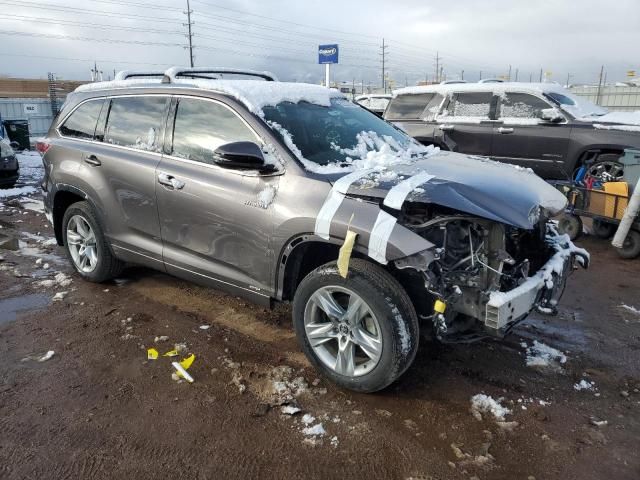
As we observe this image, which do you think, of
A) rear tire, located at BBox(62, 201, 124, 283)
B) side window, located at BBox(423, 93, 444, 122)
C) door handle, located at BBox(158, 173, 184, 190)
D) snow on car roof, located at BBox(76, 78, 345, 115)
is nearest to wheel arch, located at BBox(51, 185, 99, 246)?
rear tire, located at BBox(62, 201, 124, 283)

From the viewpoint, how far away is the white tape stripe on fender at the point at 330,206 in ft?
10.0

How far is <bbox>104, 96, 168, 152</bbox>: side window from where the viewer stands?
163 inches

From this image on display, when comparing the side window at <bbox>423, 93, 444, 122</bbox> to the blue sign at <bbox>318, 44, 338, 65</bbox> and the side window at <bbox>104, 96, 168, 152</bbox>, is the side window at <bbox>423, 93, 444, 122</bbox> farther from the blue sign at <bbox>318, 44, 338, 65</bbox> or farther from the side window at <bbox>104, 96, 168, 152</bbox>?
the blue sign at <bbox>318, 44, 338, 65</bbox>

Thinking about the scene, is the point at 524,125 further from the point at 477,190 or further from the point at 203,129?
the point at 203,129

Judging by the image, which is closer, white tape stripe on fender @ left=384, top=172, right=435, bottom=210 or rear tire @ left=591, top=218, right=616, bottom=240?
white tape stripe on fender @ left=384, top=172, right=435, bottom=210

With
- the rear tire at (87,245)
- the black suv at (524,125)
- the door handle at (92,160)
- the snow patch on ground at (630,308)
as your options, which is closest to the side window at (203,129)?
the door handle at (92,160)

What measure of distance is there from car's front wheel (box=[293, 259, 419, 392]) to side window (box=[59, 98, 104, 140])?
2835 mm

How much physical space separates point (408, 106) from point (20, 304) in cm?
767

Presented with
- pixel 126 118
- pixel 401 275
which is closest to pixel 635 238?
pixel 401 275

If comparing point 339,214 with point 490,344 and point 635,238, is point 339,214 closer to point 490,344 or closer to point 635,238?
point 490,344

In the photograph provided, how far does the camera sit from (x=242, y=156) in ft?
10.7

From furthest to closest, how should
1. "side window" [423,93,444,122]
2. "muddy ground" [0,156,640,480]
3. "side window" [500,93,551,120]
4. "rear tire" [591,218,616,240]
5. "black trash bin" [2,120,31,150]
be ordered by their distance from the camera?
"black trash bin" [2,120,31,150] < "side window" [423,93,444,122] < "side window" [500,93,551,120] < "rear tire" [591,218,616,240] < "muddy ground" [0,156,640,480]

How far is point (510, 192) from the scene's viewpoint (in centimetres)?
318

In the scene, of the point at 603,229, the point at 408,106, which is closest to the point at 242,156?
the point at 603,229
